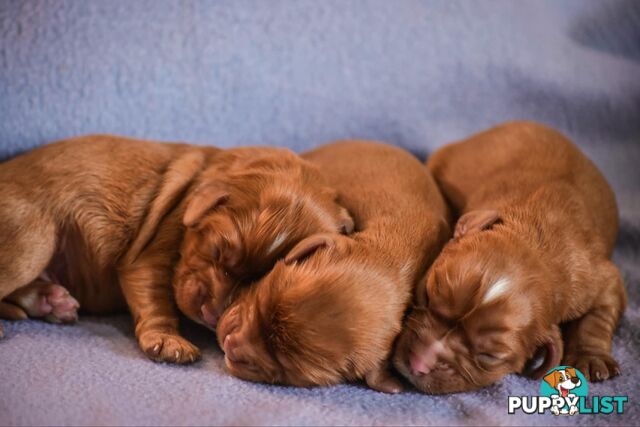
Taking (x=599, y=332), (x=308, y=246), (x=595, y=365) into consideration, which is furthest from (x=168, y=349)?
(x=599, y=332)

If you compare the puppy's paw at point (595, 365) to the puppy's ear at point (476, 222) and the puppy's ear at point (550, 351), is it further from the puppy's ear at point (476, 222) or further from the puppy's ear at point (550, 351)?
the puppy's ear at point (476, 222)

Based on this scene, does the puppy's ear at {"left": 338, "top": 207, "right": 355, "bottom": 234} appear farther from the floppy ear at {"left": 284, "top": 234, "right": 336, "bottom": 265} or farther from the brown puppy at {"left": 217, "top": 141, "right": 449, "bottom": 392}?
the floppy ear at {"left": 284, "top": 234, "right": 336, "bottom": 265}

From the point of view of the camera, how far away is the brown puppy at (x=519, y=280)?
279 cm

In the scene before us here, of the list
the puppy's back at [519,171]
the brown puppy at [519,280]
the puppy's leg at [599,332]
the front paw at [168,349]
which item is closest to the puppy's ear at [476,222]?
the brown puppy at [519,280]

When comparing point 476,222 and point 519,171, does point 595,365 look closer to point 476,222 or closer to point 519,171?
point 476,222

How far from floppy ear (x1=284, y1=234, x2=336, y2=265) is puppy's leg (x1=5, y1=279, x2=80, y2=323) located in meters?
1.01

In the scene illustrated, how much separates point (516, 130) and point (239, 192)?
1774mm

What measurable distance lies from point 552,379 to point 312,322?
0.98m

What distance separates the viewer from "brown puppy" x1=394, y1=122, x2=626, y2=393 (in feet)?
9.17

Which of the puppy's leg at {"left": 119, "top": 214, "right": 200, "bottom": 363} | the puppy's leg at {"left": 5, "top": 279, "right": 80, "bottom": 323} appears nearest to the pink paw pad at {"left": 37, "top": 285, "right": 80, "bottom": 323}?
the puppy's leg at {"left": 5, "top": 279, "right": 80, "bottom": 323}

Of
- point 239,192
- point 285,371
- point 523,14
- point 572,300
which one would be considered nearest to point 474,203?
point 572,300

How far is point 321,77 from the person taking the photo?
15.0 feet

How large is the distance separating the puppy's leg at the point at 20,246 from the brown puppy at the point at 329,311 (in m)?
0.86

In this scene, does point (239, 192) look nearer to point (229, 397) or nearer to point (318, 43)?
point (229, 397)
